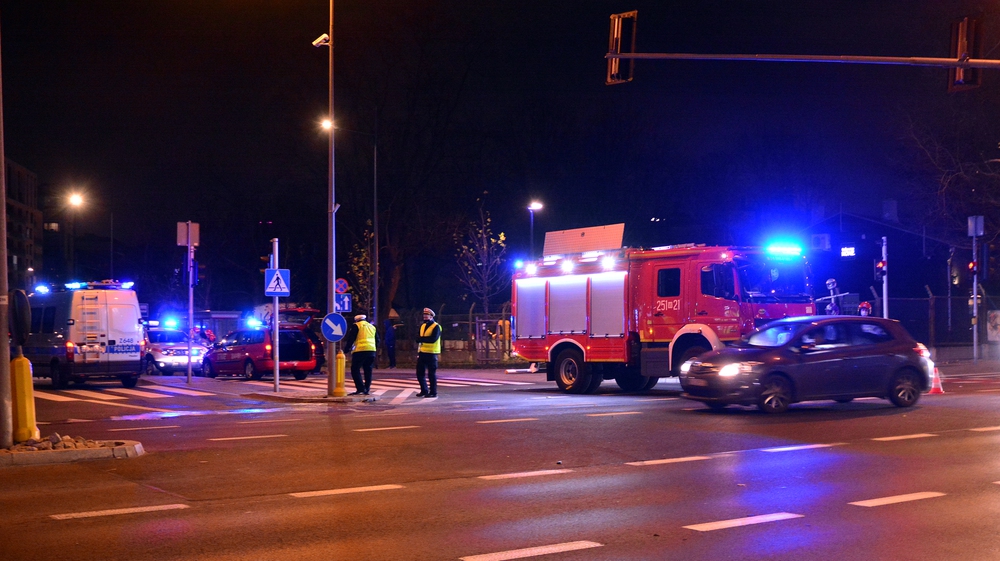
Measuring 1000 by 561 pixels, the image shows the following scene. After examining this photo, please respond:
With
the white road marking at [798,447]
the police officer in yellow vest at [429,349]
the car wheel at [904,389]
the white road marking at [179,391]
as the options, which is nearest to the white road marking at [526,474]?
the white road marking at [798,447]

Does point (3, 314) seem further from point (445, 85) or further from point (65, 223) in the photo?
point (65, 223)

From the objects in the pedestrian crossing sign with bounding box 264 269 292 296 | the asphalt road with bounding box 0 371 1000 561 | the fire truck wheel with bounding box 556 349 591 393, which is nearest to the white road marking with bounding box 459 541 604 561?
the asphalt road with bounding box 0 371 1000 561

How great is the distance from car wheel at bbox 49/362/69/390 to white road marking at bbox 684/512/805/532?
21.0m

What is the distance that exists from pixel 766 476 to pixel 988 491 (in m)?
1.98

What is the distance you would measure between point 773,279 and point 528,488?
11.8 metres

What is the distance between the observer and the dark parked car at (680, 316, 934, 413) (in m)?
15.9

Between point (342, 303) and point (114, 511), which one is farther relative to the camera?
point (342, 303)

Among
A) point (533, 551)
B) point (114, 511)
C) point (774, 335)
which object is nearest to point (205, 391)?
point (774, 335)

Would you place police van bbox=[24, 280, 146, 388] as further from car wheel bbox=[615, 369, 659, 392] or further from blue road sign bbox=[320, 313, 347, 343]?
car wheel bbox=[615, 369, 659, 392]

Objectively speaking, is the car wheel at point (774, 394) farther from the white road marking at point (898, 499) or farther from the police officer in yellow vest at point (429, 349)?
the police officer in yellow vest at point (429, 349)

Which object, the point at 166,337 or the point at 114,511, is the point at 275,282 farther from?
the point at 166,337

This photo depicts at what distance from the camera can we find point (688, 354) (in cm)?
1936

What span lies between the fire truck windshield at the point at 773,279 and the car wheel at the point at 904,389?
10.9 feet

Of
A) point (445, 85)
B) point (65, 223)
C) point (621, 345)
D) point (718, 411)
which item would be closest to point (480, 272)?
point (445, 85)
